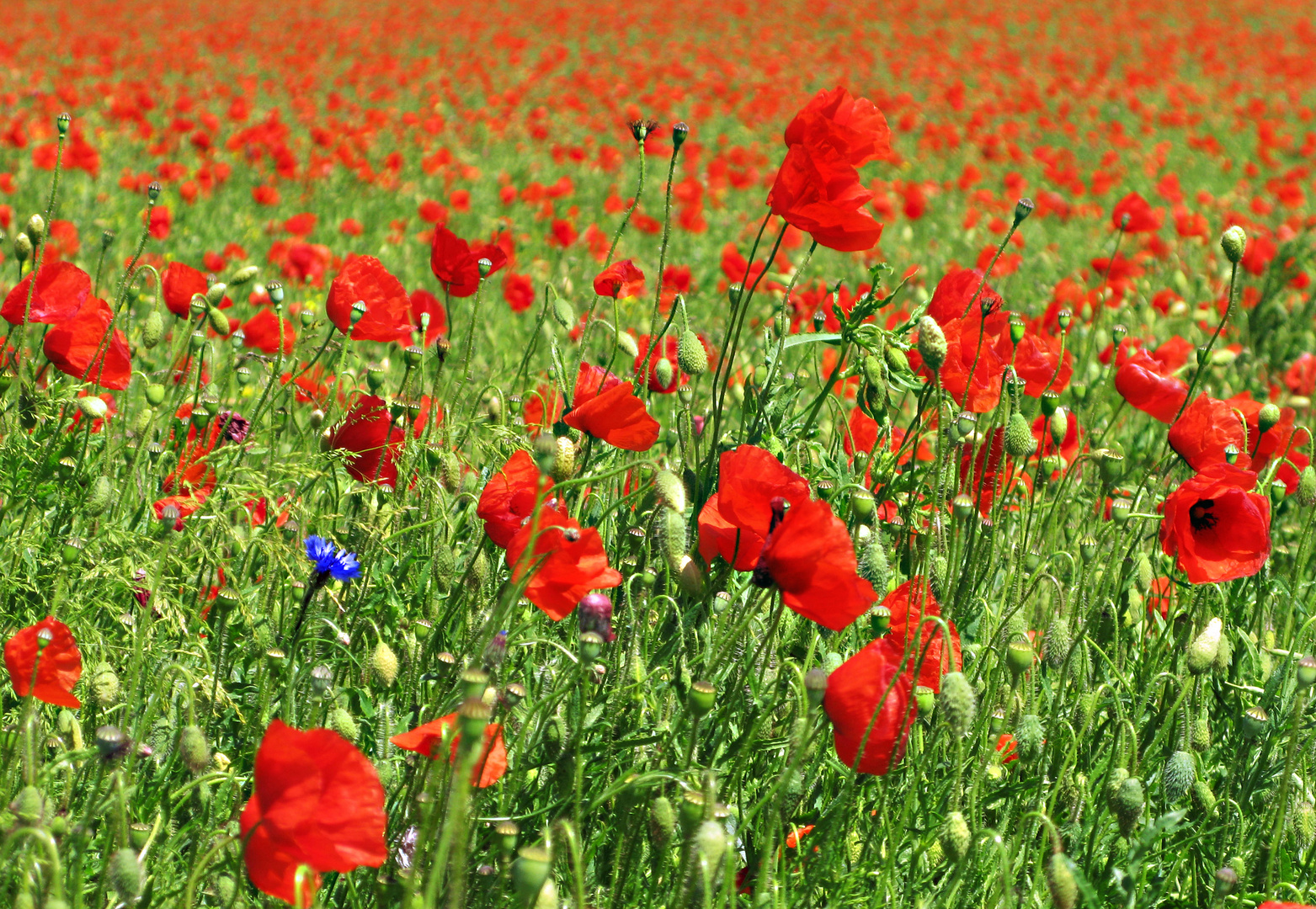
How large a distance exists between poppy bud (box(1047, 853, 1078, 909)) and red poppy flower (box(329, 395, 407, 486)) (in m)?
1.24

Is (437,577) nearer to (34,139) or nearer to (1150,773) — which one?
(1150,773)

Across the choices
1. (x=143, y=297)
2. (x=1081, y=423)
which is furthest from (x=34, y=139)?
(x=1081, y=423)

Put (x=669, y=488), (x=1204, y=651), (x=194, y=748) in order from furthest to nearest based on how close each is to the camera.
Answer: (x=1204, y=651) → (x=669, y=488) → (x=194, y=748)

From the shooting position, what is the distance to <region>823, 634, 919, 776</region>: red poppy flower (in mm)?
1339

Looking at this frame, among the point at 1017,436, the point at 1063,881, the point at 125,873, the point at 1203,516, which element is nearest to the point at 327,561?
the point at 125,873

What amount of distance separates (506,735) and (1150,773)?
1.03 meters

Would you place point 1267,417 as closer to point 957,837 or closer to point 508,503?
point 957,837

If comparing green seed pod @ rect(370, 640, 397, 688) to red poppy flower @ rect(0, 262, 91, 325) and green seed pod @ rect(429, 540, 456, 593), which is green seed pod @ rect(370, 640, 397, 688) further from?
red poppy flower @ rect(0, 262, 91, 325)

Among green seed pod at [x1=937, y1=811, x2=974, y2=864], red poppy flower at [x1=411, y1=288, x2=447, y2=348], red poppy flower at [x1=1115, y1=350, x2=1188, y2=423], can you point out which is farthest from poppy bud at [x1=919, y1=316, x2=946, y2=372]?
red poppy flower at [x1=411, y1=288, x2=447, y2=348]

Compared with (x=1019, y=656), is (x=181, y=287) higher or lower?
higher

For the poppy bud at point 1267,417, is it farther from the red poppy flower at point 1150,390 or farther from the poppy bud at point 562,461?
the poppy bud at point 562,461

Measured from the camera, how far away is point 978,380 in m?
2.13

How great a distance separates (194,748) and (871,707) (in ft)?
2.40

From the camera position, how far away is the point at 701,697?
1.29 metres
